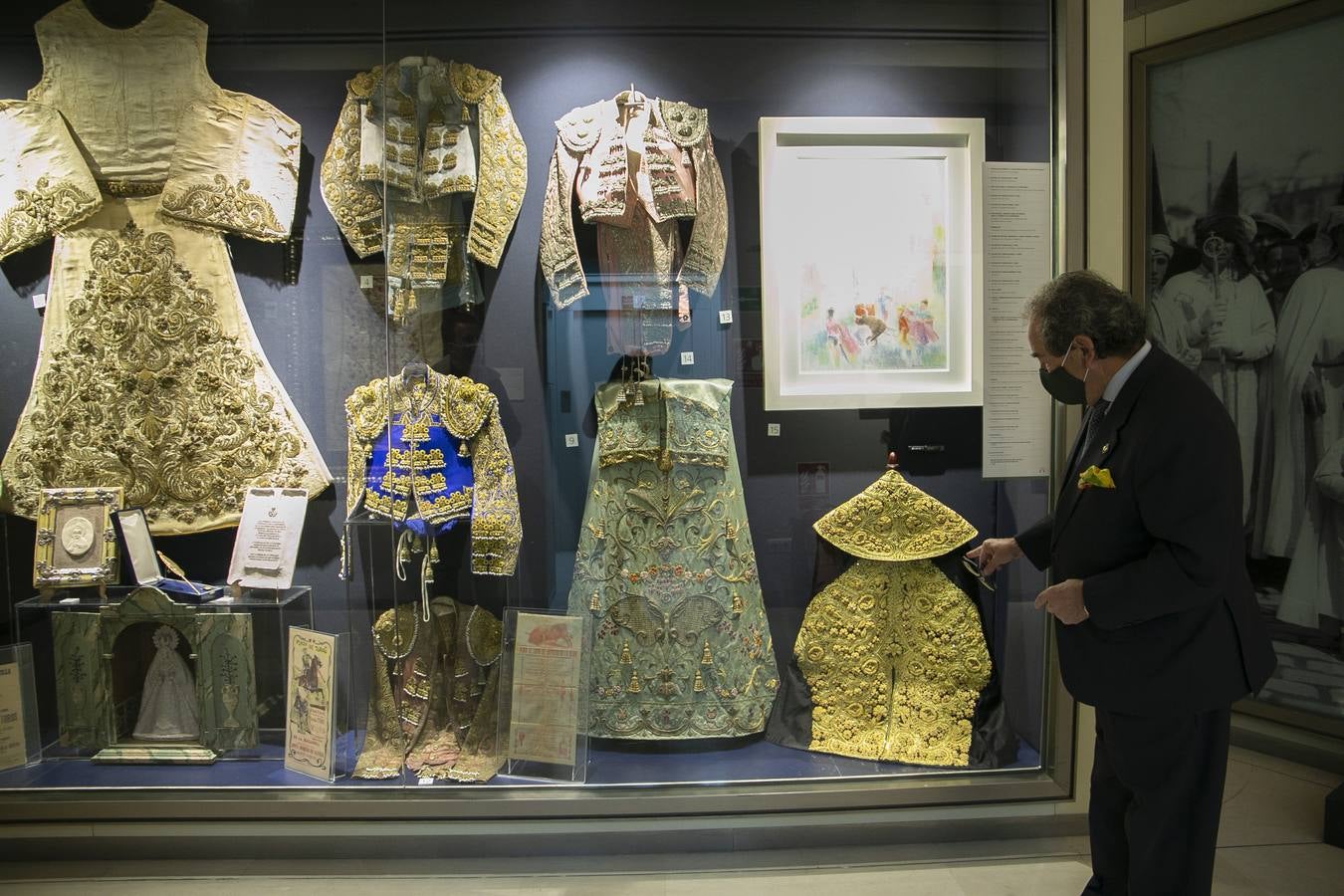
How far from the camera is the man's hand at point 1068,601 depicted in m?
2.13

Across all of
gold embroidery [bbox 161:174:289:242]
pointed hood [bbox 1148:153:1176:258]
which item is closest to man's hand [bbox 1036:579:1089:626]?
pointed hood [bbox 1148:153:1176:258]

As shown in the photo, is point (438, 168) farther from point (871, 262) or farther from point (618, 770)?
point (618, 770)

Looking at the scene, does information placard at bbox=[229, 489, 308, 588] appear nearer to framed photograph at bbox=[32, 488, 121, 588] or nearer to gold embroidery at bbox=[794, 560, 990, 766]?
framed photograph at bbox=[32, 488, 121, 588]

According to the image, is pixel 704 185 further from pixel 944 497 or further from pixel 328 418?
pixel 328 418

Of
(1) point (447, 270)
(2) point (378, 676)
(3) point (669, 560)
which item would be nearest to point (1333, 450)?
(3) point (669, 560)

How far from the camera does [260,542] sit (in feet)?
10.9

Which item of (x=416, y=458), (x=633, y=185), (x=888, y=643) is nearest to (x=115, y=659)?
(x=416, y=458)

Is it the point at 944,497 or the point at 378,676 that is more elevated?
the point at 944,497

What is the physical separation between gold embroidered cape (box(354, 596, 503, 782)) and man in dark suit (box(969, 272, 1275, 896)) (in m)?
1.89

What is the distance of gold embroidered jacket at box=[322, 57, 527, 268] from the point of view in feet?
9.80

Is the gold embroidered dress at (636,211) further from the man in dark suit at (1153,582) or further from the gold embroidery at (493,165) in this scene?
the man in dark suit at (1153,582)

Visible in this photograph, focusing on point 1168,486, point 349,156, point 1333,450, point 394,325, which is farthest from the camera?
point 1333,450

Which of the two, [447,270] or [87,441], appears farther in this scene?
[87,441]

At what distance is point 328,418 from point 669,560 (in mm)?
1345
